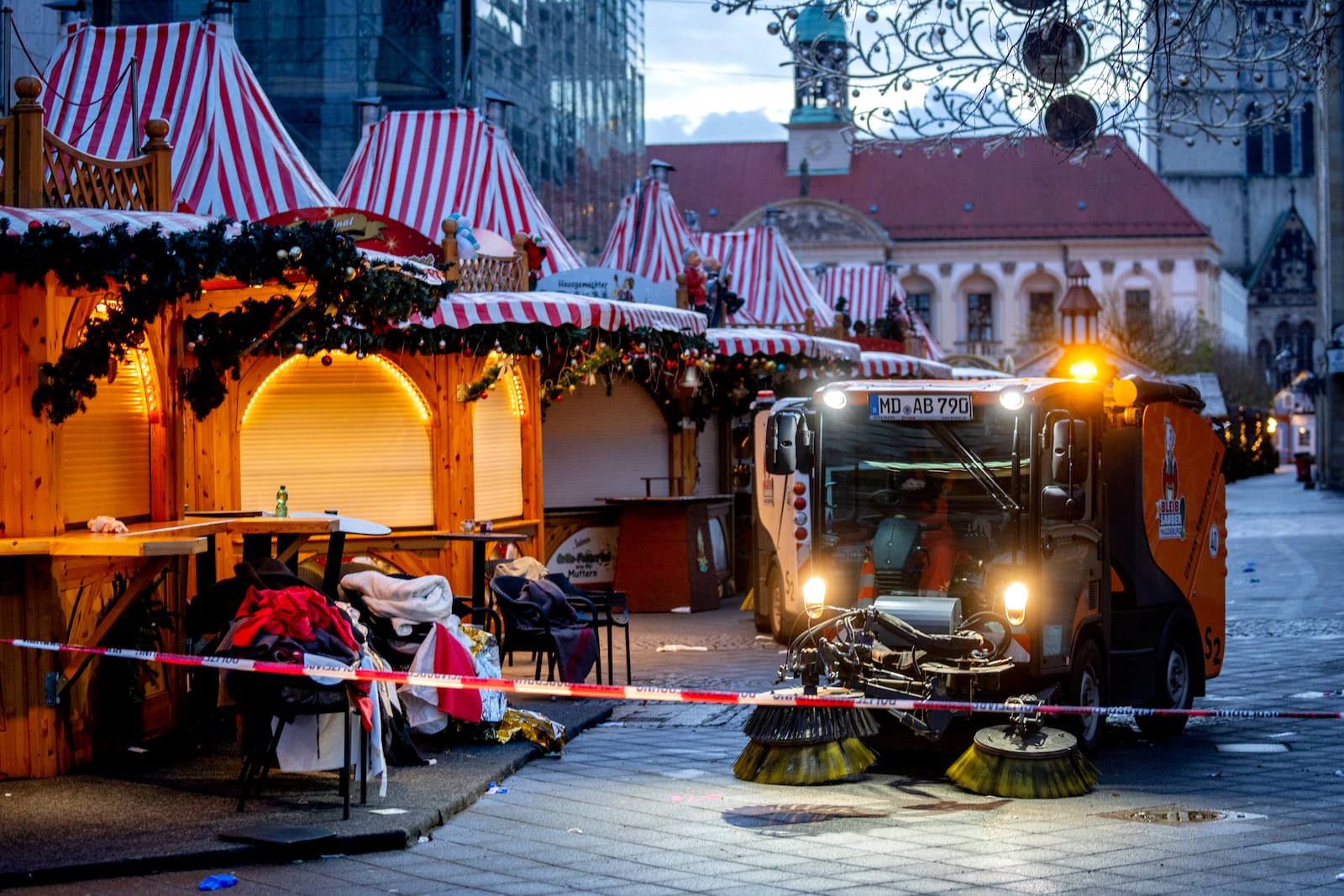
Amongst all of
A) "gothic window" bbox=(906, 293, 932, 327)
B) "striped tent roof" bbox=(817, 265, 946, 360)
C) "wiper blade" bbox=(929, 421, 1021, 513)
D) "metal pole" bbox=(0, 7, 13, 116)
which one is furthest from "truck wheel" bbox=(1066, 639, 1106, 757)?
"gothic window" bbox=(906, 293, 932, 327)

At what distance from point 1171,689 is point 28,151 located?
785 cm

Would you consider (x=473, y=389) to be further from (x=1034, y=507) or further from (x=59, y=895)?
(x=59, y=895)

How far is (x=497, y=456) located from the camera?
55.8 feet

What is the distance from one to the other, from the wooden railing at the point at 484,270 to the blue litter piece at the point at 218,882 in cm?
886

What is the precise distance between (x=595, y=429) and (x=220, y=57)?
6.12m

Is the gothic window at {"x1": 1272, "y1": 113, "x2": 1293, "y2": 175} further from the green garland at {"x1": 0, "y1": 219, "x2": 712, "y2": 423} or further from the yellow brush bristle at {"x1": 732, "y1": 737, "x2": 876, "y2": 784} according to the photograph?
the yellow brush bristle at {"x1": 732, "y1": 737, "x2": 876, "y2": 784}

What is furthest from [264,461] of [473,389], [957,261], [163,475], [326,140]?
[957,261]

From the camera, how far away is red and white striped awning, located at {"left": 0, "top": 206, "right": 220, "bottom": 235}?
28.7 feet

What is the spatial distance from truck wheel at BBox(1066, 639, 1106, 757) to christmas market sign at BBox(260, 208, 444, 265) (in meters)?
6.16

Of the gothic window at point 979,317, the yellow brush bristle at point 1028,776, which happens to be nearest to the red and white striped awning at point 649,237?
the yellow brush bristle at point 1028,776

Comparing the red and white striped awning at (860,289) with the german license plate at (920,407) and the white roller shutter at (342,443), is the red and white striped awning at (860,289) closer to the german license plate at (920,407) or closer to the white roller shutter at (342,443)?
the white roller shutter at (342,443)

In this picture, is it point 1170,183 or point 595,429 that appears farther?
point 1170,183

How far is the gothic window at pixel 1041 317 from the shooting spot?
86875 mm

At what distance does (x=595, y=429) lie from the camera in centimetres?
2131
